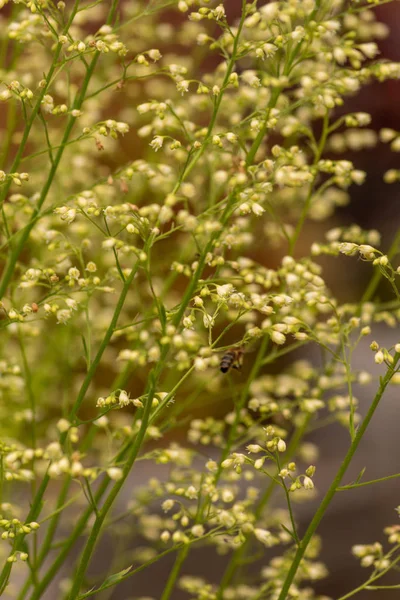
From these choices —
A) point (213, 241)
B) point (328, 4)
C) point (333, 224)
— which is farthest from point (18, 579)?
point (333, 224)

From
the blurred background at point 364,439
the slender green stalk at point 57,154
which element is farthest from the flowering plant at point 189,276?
the blurred background at point 364,439

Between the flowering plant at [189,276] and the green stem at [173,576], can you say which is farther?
the green stem at [173,576]

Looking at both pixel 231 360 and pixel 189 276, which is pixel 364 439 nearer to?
pixel 231 360

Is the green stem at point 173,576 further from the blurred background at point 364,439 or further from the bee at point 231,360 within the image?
the blurred background at point 364,439

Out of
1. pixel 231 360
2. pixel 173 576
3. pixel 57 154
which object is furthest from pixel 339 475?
pixel 57 154

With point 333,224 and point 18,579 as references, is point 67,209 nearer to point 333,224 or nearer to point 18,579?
point 18,579

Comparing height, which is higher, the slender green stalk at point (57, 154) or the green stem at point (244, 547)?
the slender green stalk at point (57, 154)

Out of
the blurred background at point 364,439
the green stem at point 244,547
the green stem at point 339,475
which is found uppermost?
the green stem at point 339,475

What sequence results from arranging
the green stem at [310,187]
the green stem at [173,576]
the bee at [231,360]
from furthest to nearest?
the green stem at [310,187] → the green stem at [173,576] → the bee at [231,360]
